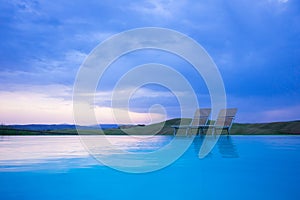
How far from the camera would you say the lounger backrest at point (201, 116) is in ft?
53.4

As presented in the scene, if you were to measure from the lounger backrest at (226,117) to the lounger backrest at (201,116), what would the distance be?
0.69 metres

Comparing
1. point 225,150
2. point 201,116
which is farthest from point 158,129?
point 225,150

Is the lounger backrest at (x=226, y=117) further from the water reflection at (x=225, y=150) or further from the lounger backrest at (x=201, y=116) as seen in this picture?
the water reflection at (x=225, y=150)

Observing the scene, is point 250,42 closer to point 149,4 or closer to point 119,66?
point 149,4

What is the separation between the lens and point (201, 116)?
53.6 ft

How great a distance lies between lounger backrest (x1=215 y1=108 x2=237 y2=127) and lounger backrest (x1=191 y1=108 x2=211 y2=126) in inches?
27.2

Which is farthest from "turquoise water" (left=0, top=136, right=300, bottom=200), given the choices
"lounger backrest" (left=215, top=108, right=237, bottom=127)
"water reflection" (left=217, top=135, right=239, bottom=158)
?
"lounger backrest" (left=215, top=108, right=237, bottom=127)

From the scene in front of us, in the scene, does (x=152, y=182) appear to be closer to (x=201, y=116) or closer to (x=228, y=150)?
(x=228, y=150)

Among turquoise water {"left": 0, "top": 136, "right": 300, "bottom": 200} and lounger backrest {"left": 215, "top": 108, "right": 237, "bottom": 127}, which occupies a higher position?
lounger backrest {"left": 215, "top": 108, "right": 237, "bottom": 127}

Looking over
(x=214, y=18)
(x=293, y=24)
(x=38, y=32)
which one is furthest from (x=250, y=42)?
(x=38, y=32)

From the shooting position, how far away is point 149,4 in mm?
10820

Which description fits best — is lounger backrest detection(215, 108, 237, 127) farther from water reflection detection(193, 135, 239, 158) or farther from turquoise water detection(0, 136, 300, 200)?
turquoise water detection(0, 136, 300, 200)

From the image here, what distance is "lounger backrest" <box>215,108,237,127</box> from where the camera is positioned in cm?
1542

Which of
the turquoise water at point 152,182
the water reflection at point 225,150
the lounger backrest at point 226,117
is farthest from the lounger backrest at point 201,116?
the turquoise water at point 152,182
